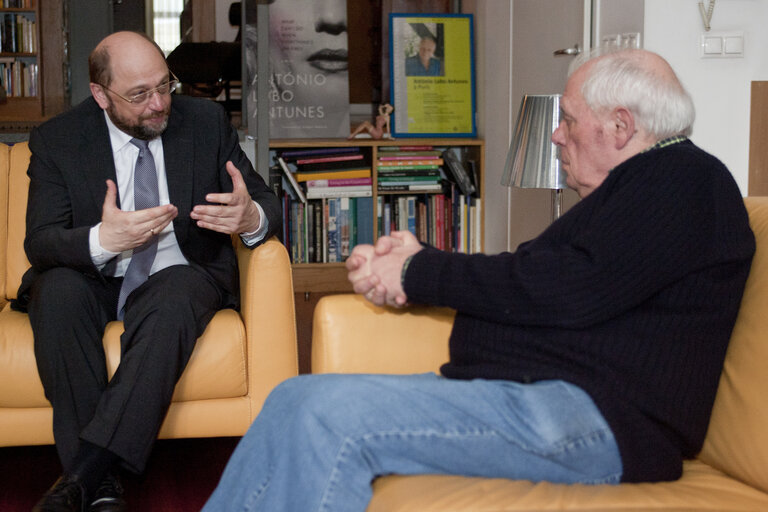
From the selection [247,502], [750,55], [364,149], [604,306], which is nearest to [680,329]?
[604,306]

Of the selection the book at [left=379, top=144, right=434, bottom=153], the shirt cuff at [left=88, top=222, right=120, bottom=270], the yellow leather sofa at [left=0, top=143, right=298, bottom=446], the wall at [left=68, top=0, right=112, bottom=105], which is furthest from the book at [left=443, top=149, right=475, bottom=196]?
the wall at [left=68, top=0, right=112, bottom=105]

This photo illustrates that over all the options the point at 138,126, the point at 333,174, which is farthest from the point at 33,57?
the point at 138,126

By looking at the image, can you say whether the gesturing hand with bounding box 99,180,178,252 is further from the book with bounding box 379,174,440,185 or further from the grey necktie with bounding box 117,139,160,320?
the book with bounding box 379,174,440,185

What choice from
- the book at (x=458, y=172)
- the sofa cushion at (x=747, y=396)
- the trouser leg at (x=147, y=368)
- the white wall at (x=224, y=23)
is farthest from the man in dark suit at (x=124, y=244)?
the white wall at (x=224, y=23)

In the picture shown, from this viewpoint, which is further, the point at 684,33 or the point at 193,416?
the point at 684,33

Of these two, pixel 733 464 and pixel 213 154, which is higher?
pixel 213 154

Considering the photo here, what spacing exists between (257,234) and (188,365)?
0.37m

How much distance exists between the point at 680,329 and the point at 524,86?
8.04ft

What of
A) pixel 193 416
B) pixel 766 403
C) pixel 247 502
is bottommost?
pixel 193 416

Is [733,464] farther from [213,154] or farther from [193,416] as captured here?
[213,154]

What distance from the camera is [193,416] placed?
7.00 ft

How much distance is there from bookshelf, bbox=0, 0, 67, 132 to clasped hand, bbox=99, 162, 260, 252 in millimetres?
5349

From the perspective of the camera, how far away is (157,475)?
2305mm

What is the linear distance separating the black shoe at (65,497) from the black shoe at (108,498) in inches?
2.5
